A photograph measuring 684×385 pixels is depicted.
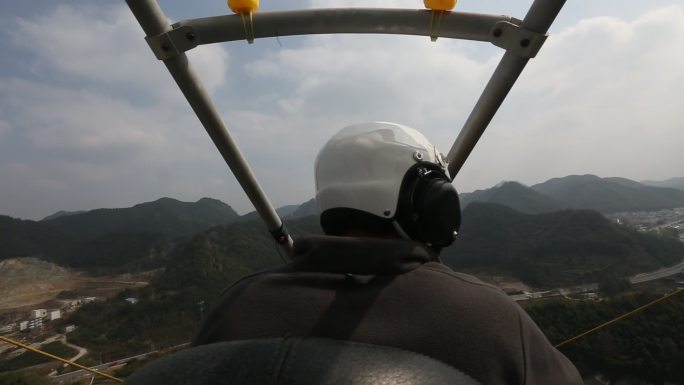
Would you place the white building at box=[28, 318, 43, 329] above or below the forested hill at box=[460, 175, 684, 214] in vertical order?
below

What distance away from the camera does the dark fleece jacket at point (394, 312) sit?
113cm

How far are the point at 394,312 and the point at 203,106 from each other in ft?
7.00

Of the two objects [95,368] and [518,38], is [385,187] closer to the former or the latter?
[518,38]

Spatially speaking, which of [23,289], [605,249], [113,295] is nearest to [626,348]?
[605,249]

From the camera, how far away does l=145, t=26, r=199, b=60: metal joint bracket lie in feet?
7.80

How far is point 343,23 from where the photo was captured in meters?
2.62

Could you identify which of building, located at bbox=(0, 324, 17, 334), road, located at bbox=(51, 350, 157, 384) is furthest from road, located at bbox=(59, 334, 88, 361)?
building, located at bbox=(0, 324, 17, 334)

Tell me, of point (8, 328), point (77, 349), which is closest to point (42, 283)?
point (8, 328)

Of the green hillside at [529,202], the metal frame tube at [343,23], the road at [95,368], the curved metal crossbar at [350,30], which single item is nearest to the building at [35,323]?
the road at [95,368]

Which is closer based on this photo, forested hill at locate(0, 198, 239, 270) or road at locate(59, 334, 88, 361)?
road at locate(59, 334, 88, 361)

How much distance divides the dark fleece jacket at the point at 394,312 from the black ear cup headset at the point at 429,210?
40 cm

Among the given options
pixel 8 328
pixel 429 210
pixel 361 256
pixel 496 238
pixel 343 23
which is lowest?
pixel 8 328

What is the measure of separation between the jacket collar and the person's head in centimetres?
44

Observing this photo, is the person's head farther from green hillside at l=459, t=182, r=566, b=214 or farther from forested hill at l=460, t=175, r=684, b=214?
forested hill at l=460, t=175, r=684, b=214
